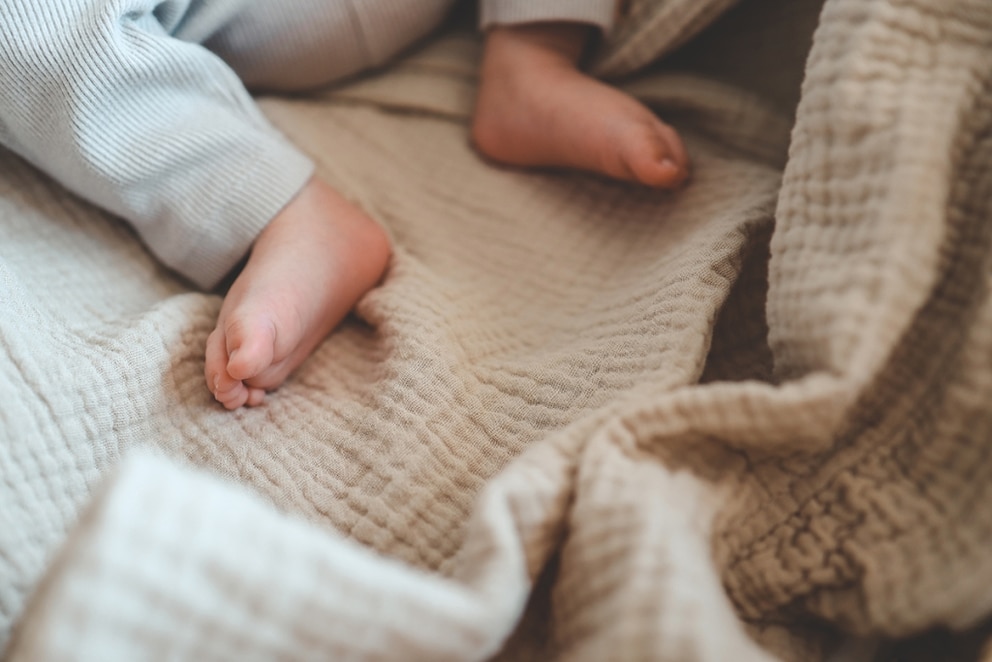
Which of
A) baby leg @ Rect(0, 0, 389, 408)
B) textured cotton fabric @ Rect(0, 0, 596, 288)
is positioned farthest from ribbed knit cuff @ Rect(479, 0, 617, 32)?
baby leg @ Rect(0, 0, 389, 408)

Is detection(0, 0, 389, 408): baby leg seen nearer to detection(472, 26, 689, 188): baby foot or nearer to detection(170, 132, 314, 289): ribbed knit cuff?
detection(170, 132, 314, 289): ribbed knit cuff

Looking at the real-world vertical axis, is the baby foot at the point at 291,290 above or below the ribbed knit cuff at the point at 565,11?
below

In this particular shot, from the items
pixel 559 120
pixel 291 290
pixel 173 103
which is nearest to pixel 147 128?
pixel 173 103

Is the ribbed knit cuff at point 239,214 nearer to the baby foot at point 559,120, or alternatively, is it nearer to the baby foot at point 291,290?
the baby foot at point 291,290

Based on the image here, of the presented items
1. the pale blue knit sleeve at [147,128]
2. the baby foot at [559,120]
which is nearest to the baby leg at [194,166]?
the pale blue knit sleeve at [147,128]

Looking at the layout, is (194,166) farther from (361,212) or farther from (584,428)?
(584,428)

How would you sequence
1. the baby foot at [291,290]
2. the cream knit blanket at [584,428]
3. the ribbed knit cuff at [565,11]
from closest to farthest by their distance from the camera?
the cream knit blanket at [584,428], the baby foot at [291,290], the ribbed knit cuff at [565,11]

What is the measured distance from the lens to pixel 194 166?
61 cm

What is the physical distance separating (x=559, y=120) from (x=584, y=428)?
328 mm

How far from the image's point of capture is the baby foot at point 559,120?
623 mm

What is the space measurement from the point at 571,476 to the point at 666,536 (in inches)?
2.4

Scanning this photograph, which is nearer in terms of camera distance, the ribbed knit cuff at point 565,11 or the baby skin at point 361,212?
the baby skin at point 361,212

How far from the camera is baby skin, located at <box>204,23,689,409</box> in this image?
540 millimetres

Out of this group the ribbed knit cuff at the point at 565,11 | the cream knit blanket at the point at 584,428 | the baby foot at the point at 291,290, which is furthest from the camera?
the ribbed knit cuff at the point at 565,11
